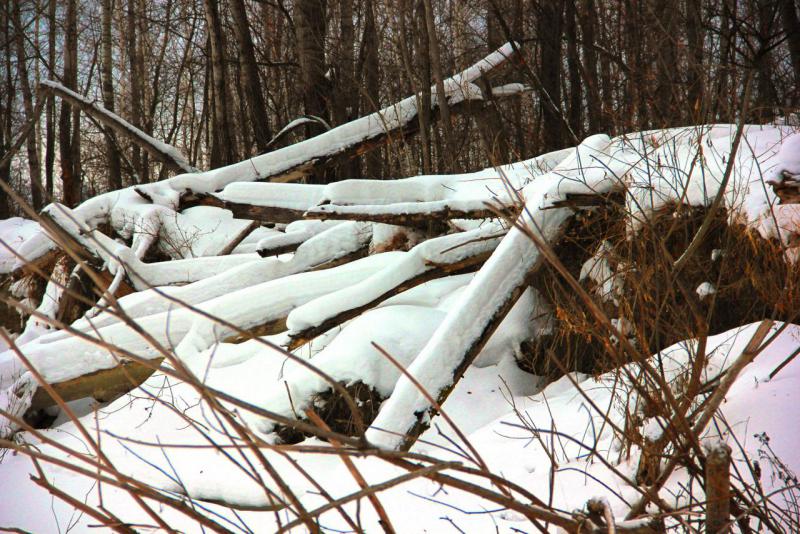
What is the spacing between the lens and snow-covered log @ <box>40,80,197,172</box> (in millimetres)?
6133

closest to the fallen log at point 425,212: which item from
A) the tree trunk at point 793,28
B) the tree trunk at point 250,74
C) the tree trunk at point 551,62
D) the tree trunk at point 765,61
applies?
the tree trunk at point 551,62

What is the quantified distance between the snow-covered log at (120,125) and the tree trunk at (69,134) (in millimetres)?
5474

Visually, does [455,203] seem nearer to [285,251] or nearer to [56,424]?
[285,251]

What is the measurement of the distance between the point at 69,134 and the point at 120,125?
8007 mm

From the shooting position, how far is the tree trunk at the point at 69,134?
11234 millimetres

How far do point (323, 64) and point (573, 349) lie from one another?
5.46m

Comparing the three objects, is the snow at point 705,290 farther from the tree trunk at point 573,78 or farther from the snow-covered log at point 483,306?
the tree trunk at point 573,78

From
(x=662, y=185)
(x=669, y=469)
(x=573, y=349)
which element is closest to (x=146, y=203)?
(x=573, y=349)

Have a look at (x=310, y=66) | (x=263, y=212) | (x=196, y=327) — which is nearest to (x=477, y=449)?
(x=196, y=327)

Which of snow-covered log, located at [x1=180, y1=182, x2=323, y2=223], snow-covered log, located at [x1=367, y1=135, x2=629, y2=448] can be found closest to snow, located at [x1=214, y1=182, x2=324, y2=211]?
snow-covered log, located at [x1=180, y1=182, x2=323, y2=223]

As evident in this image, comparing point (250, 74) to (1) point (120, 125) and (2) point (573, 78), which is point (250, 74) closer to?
(1) point (120, 125)

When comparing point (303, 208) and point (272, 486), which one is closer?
point (272, 486)

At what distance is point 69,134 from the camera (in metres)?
13.0

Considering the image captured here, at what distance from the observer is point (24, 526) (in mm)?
2807
